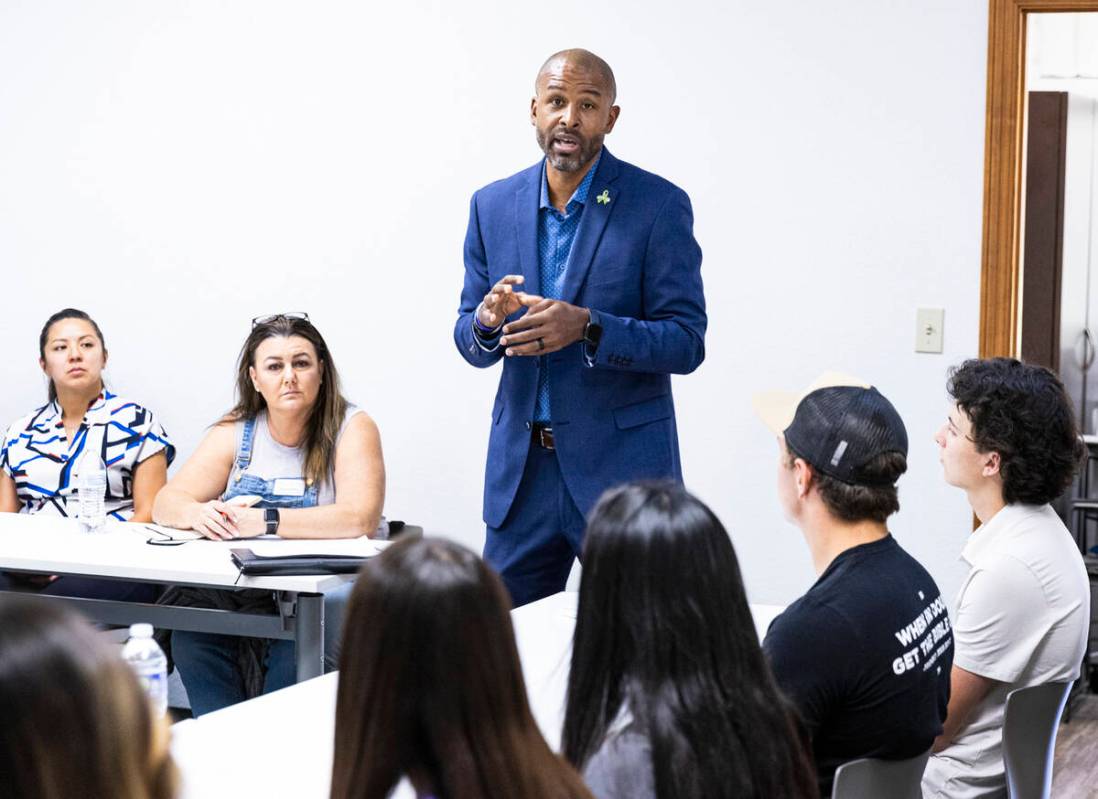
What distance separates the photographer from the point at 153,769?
927 mm

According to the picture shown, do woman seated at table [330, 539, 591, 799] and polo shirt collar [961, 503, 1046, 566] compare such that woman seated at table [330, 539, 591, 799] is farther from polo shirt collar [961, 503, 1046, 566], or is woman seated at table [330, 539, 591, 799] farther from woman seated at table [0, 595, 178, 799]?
polo shirt collar [961, 503, 1046, 566]

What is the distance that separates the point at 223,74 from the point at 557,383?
2.32 meters

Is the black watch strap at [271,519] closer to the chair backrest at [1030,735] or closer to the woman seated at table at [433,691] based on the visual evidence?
the chair backrest at [1030,735]

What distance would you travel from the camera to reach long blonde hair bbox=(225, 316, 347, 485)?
146 inches

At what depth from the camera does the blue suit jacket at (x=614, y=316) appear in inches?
121

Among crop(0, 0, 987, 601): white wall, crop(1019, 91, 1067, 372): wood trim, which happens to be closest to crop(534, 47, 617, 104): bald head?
crop(0, 0, 987, 601): white wall

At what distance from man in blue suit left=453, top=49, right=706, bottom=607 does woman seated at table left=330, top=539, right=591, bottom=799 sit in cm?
182

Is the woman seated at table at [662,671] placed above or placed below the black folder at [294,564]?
above

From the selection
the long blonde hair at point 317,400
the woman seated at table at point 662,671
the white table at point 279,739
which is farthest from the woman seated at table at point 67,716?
the long blonde hair at point 317,400

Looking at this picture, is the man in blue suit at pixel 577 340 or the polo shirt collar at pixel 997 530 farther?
the man in blue suit at pixel 577 340

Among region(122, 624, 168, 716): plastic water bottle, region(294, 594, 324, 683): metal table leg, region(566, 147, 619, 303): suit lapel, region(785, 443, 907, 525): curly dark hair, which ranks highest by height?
region(566, 147, 619, 303): suit lapel

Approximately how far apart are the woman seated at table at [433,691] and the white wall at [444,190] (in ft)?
10.4

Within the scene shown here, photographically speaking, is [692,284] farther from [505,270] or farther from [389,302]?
[389,302]

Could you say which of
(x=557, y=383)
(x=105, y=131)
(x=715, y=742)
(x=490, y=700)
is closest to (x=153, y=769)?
(x=490, y=700)
